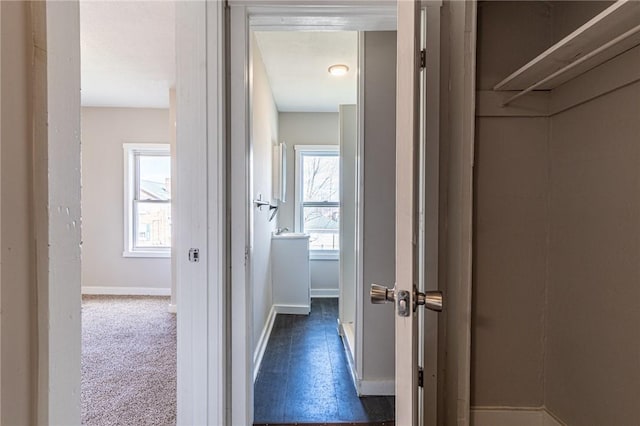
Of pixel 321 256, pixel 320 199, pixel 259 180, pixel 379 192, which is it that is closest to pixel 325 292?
pixel 321 256

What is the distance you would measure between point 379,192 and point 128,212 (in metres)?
3.75

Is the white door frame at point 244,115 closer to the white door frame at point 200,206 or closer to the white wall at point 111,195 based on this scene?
the white door frame at point 200,206

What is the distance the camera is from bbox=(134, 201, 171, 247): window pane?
454cm

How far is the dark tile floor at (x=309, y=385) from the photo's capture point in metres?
1.85

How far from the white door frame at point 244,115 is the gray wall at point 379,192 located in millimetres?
496

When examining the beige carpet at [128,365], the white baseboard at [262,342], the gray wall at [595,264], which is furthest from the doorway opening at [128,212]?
the gray wall at [595,264]

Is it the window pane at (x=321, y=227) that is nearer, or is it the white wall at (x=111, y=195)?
the white wall at (x=111, y=195)

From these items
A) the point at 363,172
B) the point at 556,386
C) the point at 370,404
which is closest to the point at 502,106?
the point at 363,172

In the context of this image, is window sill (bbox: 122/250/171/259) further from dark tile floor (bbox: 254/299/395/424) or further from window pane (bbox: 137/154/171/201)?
dark tile floor (bbox: 254/299/395/424)

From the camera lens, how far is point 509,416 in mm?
1619

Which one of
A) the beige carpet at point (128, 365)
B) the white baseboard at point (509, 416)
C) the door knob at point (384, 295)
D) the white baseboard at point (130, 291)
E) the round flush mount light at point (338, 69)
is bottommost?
the beige carpet at point (128, 365)

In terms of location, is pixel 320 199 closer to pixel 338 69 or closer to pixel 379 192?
pixel 338 69

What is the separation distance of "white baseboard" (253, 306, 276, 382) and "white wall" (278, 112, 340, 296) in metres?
1.09

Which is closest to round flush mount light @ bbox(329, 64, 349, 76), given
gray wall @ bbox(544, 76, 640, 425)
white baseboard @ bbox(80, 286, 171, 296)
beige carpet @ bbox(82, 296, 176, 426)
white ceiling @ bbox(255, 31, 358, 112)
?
white ceiling @ bbox(255, 31, 358, 112)
